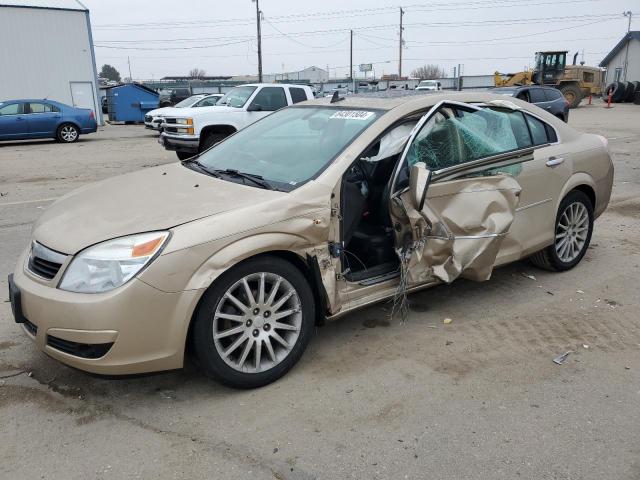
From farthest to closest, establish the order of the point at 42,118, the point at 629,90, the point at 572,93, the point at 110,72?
the point at 110,72, the point at 629,90, the point at 572,93, the point at 42,118

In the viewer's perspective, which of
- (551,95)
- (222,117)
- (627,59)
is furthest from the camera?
(627,59)

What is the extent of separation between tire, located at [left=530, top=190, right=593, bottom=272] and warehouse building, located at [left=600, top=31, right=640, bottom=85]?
184 ft

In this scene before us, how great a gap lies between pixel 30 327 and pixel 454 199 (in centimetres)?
268

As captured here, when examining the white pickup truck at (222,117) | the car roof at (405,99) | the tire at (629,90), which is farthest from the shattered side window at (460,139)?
the tire at (629,90)

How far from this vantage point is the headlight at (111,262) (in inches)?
108

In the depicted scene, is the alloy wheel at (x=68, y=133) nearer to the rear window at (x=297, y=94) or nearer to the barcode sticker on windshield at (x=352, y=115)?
the rear window at (x=297, y=94)

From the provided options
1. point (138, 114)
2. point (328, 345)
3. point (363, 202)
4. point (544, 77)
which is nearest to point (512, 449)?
point (328, 345)

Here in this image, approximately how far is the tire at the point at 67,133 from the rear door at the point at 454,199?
57.6 feet

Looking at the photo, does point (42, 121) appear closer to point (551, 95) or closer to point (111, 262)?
point (551, 95)

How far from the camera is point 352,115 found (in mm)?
3906

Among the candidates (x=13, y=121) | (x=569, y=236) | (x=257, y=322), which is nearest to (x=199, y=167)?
(x=257, y=322)

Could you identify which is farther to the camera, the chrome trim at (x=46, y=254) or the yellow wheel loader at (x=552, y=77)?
the yellow wheel loader at (x=552, y=77)

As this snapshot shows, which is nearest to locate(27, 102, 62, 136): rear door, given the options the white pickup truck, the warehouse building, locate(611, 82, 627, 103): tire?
the white pickup truck

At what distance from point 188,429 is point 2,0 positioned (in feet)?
103
